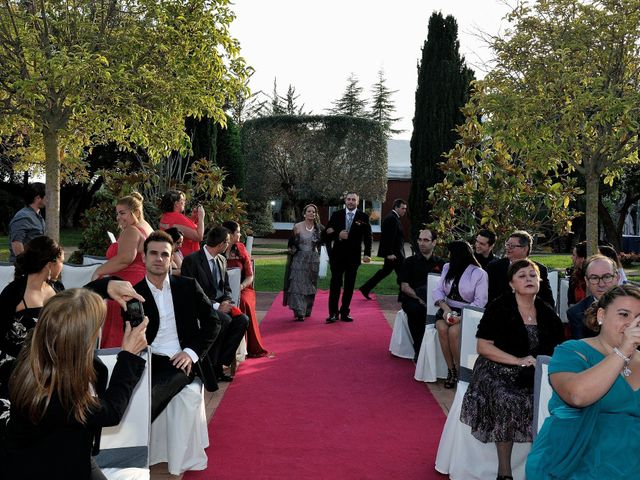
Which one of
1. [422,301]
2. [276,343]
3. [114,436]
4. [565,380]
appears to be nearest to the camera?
[565,380]

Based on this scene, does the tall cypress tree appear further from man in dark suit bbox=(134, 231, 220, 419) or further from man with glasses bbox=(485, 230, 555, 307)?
man in dark suit bbox=(134, 231, 220, 419)

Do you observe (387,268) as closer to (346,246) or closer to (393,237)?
(393,237)

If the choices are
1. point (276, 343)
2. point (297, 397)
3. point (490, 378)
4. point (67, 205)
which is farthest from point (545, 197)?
point (67, 205)

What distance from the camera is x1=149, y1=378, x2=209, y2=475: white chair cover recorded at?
14.8 ft

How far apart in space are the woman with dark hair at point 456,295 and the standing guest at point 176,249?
2644 mm

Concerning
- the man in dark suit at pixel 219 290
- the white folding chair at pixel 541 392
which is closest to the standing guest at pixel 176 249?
the man in dark suit at pixel 219 290

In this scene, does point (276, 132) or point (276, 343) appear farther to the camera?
point (276, 132)

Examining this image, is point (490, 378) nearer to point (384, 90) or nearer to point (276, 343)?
point (276, 343)

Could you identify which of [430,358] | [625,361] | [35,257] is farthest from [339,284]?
[625,361]

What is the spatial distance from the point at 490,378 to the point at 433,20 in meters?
17.9

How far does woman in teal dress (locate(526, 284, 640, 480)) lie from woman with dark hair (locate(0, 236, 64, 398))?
272 centimetres

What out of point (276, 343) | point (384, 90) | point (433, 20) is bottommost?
point (276, 343)

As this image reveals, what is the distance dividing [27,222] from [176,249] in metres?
1.49

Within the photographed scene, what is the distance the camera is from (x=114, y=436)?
12.2ft
